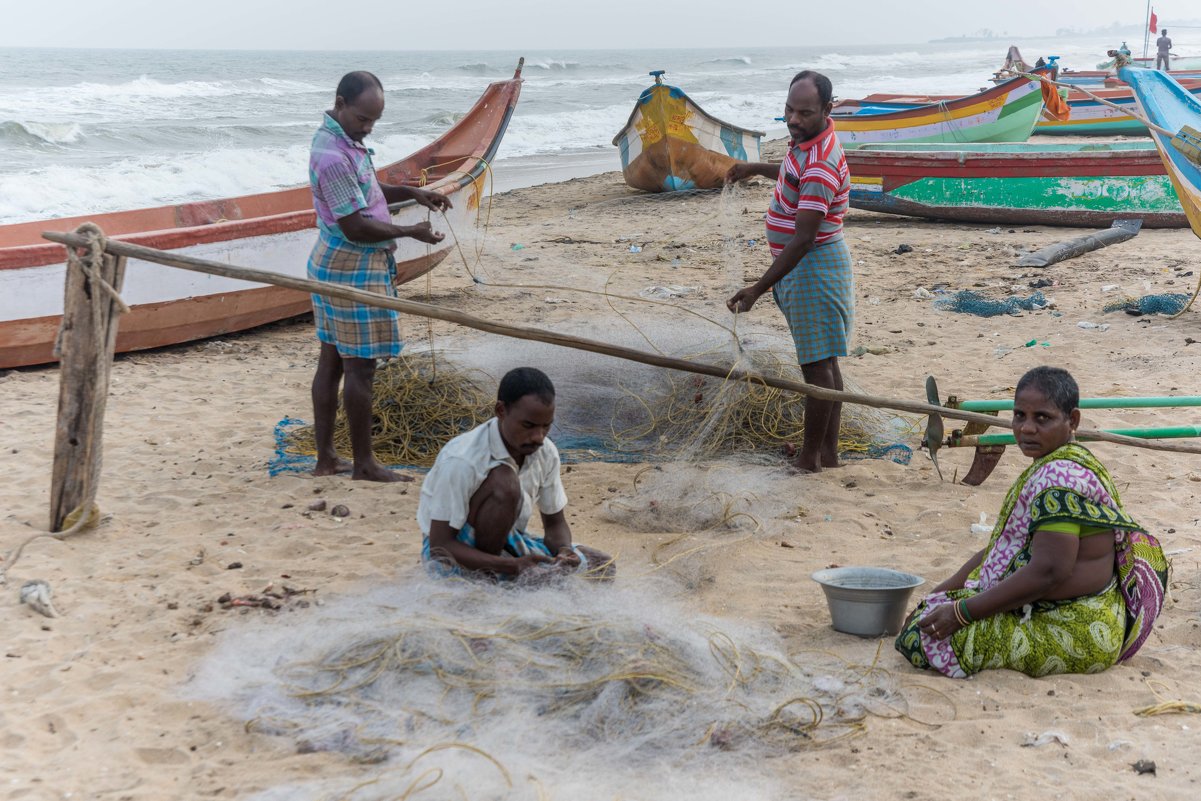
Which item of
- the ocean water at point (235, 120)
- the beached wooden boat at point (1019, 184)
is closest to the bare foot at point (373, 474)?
the beached wooden boat at point (1019, 184)

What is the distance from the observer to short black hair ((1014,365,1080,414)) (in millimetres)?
2814

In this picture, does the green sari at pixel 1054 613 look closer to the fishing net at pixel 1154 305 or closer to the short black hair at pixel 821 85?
the short black hair at pixel 821 85

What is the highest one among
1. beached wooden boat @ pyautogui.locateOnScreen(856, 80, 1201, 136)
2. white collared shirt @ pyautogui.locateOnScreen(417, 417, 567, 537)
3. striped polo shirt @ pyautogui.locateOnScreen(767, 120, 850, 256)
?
beached wooden boat @ pyautogui.locateOnScreen(856, 80, 1201, 136)

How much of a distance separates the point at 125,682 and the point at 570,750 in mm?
1291

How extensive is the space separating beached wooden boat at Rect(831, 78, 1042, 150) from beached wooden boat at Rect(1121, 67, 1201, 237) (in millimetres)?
7807

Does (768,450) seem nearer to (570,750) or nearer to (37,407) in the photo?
(570,750)

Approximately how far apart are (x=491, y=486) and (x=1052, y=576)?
60.9 inches

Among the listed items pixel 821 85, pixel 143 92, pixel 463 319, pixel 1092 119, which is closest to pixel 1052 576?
pixel 463 319

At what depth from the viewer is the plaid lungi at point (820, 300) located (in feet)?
14.9

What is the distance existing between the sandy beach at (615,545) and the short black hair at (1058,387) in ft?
2.51

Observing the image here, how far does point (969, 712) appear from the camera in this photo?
2.78 metres

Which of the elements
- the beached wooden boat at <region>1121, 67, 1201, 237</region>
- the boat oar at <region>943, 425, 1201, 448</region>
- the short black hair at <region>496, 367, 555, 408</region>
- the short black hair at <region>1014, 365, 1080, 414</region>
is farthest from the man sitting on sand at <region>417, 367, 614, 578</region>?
the beached wooden boat at <region>1121, 67, 1201, 237</region>

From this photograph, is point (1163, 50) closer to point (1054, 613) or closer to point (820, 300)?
point (820, 300)

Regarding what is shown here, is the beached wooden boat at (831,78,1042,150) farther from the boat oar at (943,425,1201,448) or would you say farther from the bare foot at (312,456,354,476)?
the bare foot at (312,456,354,476)
